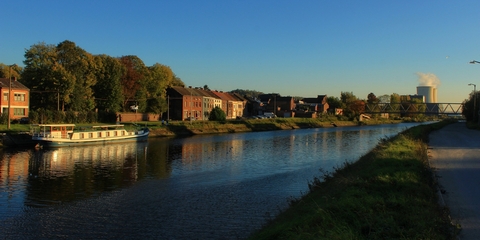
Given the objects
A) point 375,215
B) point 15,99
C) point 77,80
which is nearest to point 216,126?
point 77,80

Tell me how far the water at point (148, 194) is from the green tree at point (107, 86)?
135ft

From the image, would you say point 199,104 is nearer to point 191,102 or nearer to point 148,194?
point 191,102

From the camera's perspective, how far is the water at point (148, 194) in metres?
14.8

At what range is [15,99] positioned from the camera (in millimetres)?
63562

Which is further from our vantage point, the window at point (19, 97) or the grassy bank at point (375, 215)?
the window at point (19, 97)

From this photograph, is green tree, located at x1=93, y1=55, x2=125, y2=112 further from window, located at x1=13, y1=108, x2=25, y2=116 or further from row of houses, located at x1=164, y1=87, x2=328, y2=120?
window, located at x1=13, y1=108, x2=25, y2=116

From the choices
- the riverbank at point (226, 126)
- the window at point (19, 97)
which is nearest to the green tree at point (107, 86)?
the riverbank at point (226, 126)

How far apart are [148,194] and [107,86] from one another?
60.9 m

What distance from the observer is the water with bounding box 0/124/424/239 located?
14.8 m

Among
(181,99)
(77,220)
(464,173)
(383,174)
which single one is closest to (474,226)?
(383,174)

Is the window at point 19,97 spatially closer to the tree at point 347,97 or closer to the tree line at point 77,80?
the tree line at point 77,80

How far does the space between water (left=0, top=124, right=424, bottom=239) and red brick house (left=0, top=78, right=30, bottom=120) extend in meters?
30.0

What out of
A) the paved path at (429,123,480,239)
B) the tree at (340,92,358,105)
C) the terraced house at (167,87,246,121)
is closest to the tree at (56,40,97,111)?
the terraced house at (167,87,246,121)

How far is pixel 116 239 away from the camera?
44.9 feet
